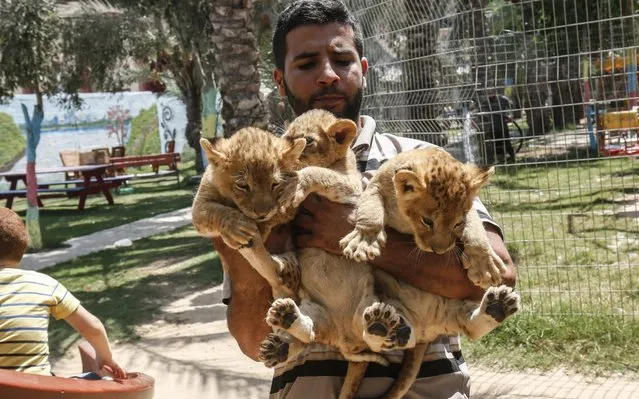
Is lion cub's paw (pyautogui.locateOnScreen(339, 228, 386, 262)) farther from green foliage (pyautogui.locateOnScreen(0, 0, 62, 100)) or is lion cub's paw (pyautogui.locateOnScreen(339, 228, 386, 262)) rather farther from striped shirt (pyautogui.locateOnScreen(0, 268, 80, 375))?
green foliage (pyautogui.locateOnScreen(0, 0, 62, 100))

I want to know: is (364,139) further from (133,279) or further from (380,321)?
(133,279)

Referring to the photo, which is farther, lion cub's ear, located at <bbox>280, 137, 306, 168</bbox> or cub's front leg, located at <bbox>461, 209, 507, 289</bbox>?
lion cub's ear, located at <bbox>280, 137, 306, 168</bbox>

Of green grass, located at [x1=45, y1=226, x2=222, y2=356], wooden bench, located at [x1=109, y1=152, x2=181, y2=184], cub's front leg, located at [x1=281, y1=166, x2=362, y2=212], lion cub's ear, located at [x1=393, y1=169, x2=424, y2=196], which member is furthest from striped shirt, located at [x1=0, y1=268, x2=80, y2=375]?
wooden bench, located at [x1=109, y1=152, x2=181, y2=184]

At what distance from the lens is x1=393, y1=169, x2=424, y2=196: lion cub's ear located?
113 inches

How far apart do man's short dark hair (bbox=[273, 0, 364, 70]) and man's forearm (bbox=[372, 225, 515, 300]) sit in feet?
3.40

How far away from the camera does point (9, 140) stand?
32.0 meters

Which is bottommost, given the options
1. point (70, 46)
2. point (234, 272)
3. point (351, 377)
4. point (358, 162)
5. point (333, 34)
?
point (351, 377)

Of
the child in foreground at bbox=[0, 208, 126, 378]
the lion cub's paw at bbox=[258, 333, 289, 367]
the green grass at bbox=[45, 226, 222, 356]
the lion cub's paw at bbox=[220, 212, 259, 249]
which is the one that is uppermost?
the lion cub's paw at bbox=[220, 212, 259, 249]

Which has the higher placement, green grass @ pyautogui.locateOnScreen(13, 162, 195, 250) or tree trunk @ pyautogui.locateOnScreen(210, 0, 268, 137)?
tree trunk @ pyautogui.locateOnScreen(210, 0, 268, 137)

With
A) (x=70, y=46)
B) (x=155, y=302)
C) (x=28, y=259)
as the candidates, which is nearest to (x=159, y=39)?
(x=70, y=46)

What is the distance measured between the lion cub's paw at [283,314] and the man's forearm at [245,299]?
40 cm

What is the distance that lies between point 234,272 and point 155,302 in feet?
26.8

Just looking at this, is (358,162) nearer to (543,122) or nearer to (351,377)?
Result: (351,377)

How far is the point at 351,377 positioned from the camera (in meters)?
2.89
